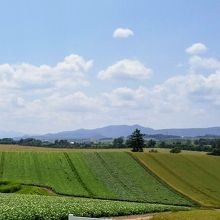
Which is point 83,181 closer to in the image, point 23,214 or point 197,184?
point 197,184

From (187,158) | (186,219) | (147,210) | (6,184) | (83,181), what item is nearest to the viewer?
(186,219)

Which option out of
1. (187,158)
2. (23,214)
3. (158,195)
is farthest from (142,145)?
(23,214)

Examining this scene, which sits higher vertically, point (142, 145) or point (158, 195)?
point (142, 145)

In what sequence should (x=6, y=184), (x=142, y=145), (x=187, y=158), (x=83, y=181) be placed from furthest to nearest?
(x=142, y=145)
(x=187, y=158)
(x=83, y=181)
(x=6, y=184)

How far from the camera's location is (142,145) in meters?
121

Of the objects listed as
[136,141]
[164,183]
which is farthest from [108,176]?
[136,141]

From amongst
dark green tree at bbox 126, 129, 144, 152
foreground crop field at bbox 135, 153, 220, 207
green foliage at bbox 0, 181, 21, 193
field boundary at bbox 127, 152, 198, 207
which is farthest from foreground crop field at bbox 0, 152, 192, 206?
dark green tree at bbox 126, 129, 144, 152

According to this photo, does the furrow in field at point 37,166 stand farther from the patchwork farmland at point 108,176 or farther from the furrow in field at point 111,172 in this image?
the furrow in field at point 111,172

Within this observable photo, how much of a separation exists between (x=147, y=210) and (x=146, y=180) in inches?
1550

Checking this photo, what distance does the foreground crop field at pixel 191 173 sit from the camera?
235 feet

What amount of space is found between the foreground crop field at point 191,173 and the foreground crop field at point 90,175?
2.59 meters

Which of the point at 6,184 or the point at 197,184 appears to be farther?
the point at 197,184

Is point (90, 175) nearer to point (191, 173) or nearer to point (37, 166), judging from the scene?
point (37, 166)

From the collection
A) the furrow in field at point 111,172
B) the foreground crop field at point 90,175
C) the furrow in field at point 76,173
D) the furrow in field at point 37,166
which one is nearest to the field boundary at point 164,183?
the foreground crop field at point 90,175
